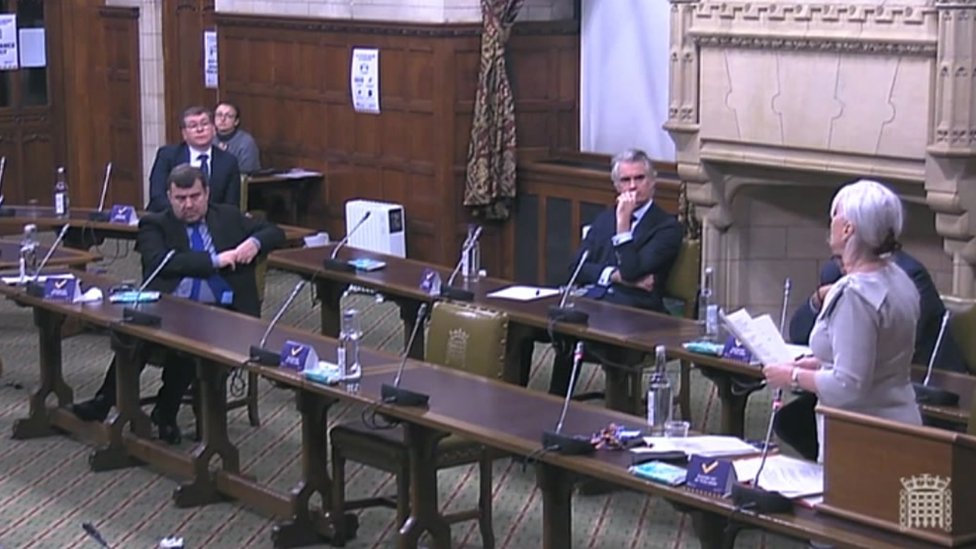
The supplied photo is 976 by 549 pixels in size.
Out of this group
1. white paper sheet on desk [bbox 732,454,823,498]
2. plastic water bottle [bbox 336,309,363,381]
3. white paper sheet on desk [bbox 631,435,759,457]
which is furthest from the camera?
plastic water bottle [bbox 336,309,363,381]

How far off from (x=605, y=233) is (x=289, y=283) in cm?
422

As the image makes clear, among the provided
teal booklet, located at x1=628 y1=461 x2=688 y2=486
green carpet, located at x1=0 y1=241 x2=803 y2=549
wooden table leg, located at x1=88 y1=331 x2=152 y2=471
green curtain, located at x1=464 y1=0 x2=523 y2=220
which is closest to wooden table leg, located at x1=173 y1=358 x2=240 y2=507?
green carpet, located at x1=0 y1=241 x2=803 y2=549

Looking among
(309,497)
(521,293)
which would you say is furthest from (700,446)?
(521,293)

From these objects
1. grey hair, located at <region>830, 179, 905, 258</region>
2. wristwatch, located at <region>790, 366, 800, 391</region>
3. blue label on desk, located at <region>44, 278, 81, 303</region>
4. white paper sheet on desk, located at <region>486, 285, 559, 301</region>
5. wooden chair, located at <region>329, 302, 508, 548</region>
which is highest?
grey hair, located at <region>830, 179, 905, 258</region>

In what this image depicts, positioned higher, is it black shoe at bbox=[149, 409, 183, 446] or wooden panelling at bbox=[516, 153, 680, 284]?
wooden panelling at bbox=[516, 153, 680, 284]

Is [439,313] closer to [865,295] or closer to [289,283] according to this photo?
[865,295]

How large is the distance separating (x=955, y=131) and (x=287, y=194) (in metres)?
5.36

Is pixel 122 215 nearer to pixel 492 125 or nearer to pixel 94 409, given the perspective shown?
pixel 94 409

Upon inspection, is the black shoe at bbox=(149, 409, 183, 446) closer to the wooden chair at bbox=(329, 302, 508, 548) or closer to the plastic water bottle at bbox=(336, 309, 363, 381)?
the wooden chair at bbox=(329, 302, 508, 548)

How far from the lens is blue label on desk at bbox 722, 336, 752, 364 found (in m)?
6.06

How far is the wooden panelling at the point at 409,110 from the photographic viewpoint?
426 inches

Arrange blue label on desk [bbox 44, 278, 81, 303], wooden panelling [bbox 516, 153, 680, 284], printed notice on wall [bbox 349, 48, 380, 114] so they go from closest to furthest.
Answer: blue label on desk [bbox 44, 278, 81, 303] → wooden panelling [bbox 516, 153, 680, 284] → printed notice on wall [bbox 349, 48, 380, 114]

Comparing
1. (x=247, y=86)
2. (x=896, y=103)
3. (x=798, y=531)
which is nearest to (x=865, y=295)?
(x=798, y=531)

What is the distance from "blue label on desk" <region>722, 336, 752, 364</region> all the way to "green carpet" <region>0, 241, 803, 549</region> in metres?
0.66
